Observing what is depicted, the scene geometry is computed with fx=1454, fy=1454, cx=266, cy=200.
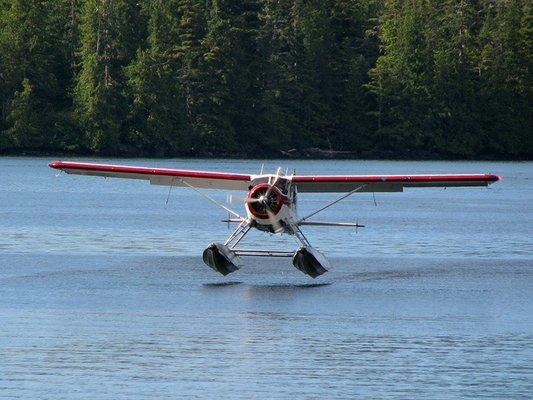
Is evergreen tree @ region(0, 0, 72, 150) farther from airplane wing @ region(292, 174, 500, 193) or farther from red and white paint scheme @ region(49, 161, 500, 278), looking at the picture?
airplane wing @ region(292, 174, 500, 193)

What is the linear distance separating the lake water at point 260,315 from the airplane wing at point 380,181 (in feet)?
4.45

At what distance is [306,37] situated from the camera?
79.9m

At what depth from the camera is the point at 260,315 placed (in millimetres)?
17547

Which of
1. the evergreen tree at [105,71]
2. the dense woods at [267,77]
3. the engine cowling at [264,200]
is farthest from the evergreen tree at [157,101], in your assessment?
the engine cowling at [264,200]

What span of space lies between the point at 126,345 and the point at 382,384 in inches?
119

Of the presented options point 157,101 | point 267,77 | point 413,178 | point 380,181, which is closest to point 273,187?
point 380,181

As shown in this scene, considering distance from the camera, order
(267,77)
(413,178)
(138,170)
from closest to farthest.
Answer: (413,178) < (138,170) < (267,77)

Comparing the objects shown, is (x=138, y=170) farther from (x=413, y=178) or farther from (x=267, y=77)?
(x=267, y=77)

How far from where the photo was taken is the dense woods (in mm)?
73938

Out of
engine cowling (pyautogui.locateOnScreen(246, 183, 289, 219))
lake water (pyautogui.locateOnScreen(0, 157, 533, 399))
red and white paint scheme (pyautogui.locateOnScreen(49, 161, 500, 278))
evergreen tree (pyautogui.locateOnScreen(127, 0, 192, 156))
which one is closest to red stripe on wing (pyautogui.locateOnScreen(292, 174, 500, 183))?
red and white paint scheme (pyautogui.locateOnScreen(49, 161, 500, 278))

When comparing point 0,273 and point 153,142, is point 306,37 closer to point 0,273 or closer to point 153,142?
point 153,142

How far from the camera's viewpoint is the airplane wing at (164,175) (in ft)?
70.2

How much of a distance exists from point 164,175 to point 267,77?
5820cm

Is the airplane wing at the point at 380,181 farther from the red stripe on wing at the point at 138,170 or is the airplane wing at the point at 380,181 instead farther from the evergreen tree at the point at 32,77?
the evergreen tree at the point at 32,77
